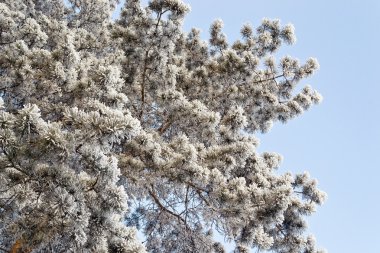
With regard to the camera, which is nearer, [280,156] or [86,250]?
[86,250]

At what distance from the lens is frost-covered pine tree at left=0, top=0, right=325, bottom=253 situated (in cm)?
388

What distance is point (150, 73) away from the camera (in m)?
7.80

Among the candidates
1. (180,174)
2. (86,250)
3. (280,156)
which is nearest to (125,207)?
(86,250)

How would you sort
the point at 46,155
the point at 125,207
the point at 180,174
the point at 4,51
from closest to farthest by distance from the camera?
1. the point at 46,155
2. the point at 125,207
3. the point at 180,174
4. the point at 4,51

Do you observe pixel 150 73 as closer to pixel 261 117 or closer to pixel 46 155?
pixel 261 117

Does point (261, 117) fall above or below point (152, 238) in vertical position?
above

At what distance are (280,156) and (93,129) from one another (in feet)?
20.7

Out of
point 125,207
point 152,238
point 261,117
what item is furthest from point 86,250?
point 261,117

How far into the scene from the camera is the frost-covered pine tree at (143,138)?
3.88 meters

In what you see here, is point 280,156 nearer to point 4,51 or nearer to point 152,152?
point 152,152

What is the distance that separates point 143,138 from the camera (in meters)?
5.89

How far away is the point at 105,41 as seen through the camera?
9.79 m

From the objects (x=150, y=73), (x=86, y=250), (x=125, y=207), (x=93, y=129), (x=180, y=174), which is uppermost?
(x=150, y=73)

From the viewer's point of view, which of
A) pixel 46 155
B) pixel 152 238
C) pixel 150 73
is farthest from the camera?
pixel 152 238
